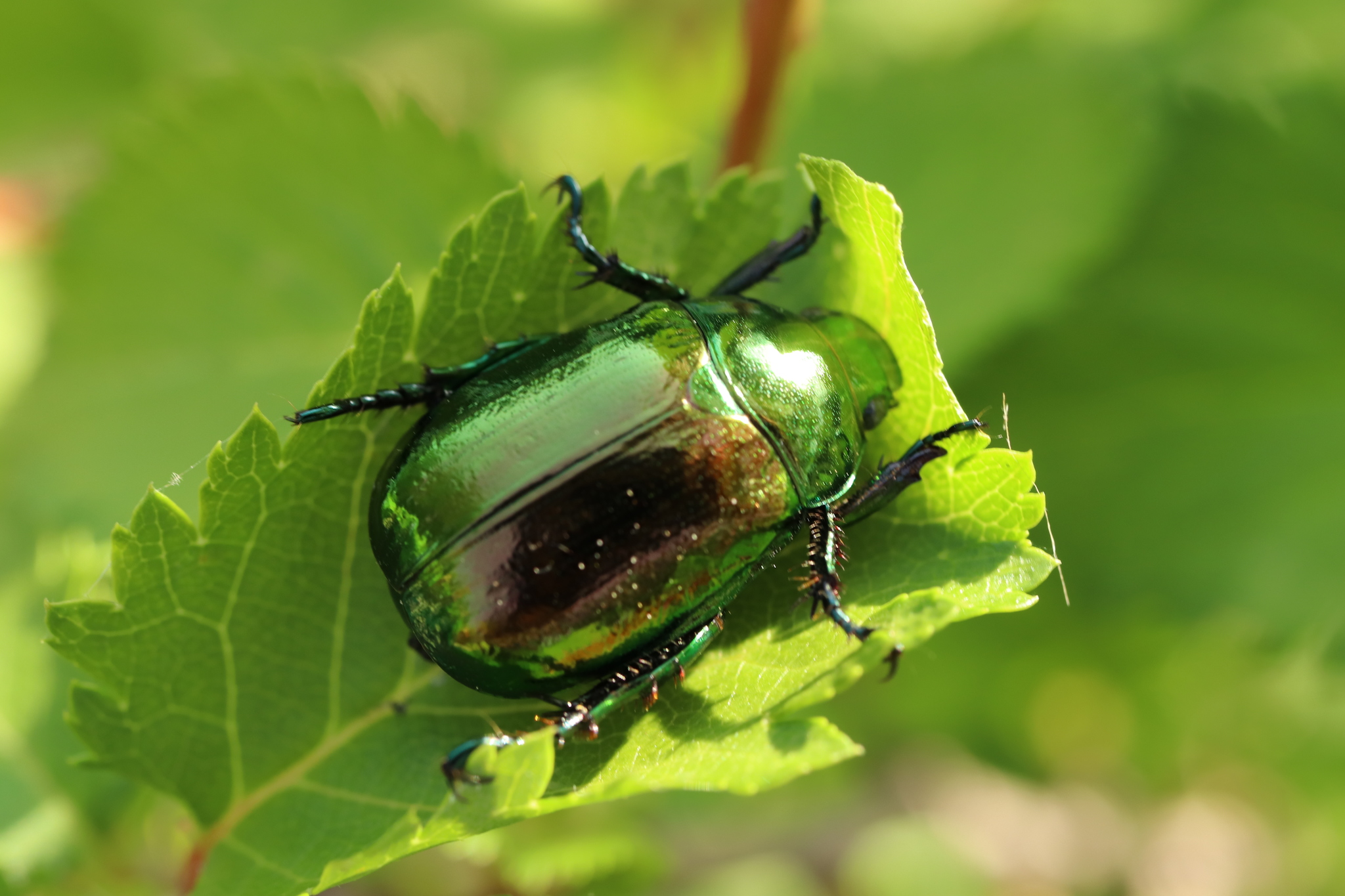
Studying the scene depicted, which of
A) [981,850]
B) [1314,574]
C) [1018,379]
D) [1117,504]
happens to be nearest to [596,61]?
[1018,379]

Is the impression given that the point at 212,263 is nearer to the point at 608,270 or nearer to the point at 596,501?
the point at 608,270

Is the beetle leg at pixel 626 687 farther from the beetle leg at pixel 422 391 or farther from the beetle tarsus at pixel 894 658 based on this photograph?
the beetle leg at pixel 422 391

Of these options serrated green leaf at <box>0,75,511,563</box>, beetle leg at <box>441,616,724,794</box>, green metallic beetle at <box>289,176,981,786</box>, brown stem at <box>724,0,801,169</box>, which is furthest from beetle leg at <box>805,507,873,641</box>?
serrated green leaf at <box>0,75,511,563</box>

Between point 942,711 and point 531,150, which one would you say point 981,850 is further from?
point 531,150

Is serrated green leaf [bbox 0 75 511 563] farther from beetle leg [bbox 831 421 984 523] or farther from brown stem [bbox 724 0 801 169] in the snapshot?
beetle leg [bbox 831 421 984 523]

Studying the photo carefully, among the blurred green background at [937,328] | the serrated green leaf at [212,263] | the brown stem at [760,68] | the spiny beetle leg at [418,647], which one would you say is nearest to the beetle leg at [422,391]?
the spiny beetle leg at [418,647]
